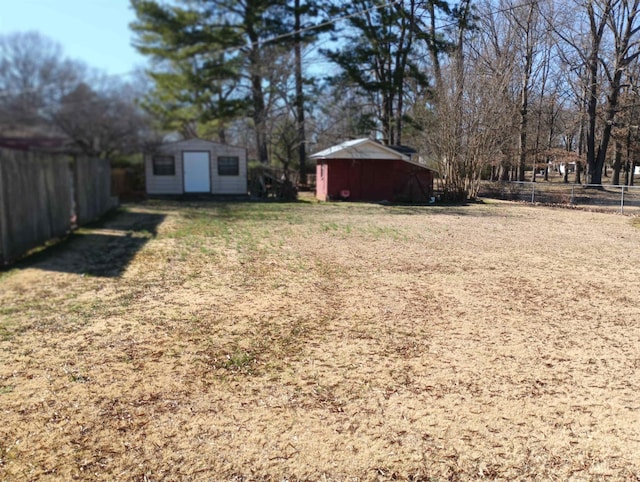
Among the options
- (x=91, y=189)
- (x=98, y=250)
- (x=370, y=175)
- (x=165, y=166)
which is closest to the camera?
(x=98, y=250)

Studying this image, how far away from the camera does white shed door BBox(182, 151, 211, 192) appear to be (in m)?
21.0

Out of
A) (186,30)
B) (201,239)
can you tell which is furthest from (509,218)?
(186,30)

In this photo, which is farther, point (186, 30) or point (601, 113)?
point (601, 113)

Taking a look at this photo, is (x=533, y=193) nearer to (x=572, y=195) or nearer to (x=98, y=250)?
(x=572, y=195)

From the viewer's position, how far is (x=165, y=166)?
2084 centimetres

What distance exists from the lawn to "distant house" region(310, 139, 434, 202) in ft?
46.0

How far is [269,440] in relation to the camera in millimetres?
2734

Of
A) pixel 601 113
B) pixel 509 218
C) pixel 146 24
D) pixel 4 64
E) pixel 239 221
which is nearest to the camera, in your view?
pixel 4 64

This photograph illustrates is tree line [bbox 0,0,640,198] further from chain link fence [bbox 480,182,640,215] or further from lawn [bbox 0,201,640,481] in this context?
lawn [bbox 0,201,640,481]

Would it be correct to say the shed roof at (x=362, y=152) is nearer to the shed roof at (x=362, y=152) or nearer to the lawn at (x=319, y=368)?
the shed roof at (x=362, y=152)

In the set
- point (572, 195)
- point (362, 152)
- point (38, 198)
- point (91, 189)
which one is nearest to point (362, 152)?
point (362, 152)

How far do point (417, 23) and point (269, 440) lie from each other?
978 inches

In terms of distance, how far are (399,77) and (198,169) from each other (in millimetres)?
12278

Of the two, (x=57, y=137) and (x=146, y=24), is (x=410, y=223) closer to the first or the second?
(x=57, y=137)
